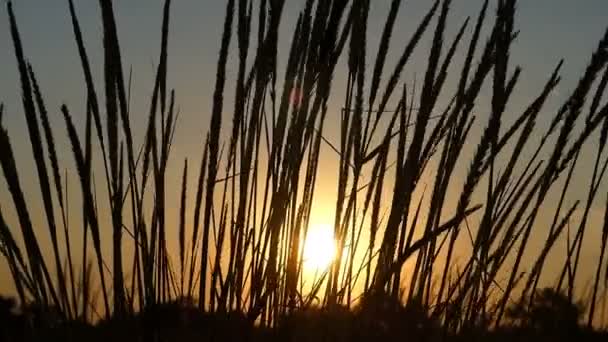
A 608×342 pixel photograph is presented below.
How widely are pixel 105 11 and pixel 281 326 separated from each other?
0.63 m

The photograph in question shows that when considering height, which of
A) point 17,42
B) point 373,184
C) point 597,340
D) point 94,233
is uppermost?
point 17,42

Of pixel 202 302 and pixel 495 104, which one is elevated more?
pixel 495 104

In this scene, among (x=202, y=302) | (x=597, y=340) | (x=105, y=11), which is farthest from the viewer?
(x=597, y=340)

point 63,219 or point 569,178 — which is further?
point 569,178

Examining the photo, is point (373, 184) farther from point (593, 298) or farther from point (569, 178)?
point (593, 298)

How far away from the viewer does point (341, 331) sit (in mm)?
1567

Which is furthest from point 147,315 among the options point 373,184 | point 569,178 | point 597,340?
point 597,340

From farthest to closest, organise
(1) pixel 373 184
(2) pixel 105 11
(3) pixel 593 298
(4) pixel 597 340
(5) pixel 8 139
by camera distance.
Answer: (4) pixel 597 340 → (3) pixel 593 298 → (1) pixel 373 184 → (5) pixel 8 139 → (2) pixel 105 11

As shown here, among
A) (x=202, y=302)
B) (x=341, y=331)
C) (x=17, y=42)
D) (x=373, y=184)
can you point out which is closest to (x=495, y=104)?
(x=373, y=184)

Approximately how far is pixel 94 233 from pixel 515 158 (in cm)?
78

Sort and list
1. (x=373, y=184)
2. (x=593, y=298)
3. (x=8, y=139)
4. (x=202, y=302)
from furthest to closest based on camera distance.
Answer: (x=593, y=298)
(x=373, y=184)
(x=202, y=302)
(x=8, y=139)

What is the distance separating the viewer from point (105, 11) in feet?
4.29

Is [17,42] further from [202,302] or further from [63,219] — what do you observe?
[202,302]

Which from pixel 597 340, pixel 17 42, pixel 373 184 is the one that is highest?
pixel 17 42
